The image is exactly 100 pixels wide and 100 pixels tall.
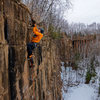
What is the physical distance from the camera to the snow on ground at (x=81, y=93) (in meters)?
10.8

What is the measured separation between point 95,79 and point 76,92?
3.88m

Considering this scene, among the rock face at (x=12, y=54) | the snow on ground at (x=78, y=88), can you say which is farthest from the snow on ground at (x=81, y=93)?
the rock face at (x=12, y=54)

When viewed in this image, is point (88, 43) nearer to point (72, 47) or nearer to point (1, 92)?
point (72, 47)

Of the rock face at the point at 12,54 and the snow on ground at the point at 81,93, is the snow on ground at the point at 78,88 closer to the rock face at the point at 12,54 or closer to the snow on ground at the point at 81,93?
the snow on ground at the point at 81,93

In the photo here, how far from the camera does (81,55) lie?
1745cm

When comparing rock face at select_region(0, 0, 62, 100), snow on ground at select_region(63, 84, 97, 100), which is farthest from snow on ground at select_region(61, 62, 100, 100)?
rock face at select_region(0, 0, 62, 100)

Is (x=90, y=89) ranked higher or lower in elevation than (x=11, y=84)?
lower

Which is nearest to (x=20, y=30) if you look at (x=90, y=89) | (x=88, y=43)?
(x=90, y=89)

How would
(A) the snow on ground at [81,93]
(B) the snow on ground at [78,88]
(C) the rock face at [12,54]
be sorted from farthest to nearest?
(B) the snow on ground at [78,88] < (A) the snow on ground at [81,93] < (C) the rock face at [12,54]

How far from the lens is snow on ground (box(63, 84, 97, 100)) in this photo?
35.3 ft

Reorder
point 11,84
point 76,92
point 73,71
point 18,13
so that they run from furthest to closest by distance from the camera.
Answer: point 73,71
point 76,92
point 18,13
point 11,84

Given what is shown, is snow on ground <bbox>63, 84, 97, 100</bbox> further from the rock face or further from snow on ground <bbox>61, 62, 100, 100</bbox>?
the rock face

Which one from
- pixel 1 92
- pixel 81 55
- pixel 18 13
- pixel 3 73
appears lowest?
pixel 81 55

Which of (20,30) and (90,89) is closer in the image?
(20,30)
